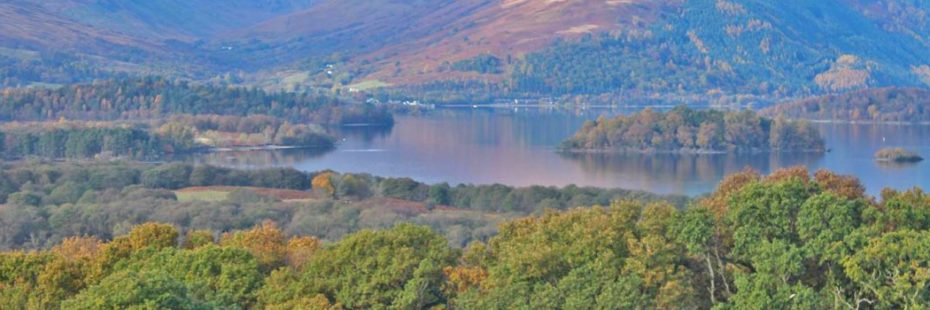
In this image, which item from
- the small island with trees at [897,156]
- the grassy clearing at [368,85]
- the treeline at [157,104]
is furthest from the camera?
the grassy clearing at [368,85]

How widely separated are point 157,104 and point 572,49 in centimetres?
6132

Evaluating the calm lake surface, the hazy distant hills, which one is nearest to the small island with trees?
the calm lake surface

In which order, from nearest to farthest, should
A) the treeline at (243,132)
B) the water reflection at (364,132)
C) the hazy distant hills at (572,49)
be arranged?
1. the treeline at (243,132)
2. the water reflection at (364,132)
3. the hazy distant hills at (572,49)

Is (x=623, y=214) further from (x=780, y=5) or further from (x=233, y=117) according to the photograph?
(x=780, y=5)

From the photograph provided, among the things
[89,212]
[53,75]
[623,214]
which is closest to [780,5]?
[53,75]

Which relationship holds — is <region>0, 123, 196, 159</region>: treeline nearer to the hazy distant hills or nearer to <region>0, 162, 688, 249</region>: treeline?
<region>0, 162, 688, 249</region>: treeline

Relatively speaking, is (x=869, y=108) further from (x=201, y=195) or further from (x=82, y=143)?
(x=201, y=195)

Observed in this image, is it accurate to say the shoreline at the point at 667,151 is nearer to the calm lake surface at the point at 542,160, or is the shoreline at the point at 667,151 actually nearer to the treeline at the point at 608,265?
the calm lake surface at the point at 542,160

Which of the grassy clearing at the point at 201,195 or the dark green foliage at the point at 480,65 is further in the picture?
the dark green foliage at the point at 480,65

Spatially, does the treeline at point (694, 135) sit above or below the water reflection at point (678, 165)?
above

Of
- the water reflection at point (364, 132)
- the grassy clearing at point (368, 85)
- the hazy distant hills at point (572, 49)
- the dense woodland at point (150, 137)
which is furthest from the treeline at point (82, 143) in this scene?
the grassy clearing at point (368, 85)

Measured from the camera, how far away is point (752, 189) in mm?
20641

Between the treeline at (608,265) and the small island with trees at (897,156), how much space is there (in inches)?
1847

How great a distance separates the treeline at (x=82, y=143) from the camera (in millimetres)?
67062
